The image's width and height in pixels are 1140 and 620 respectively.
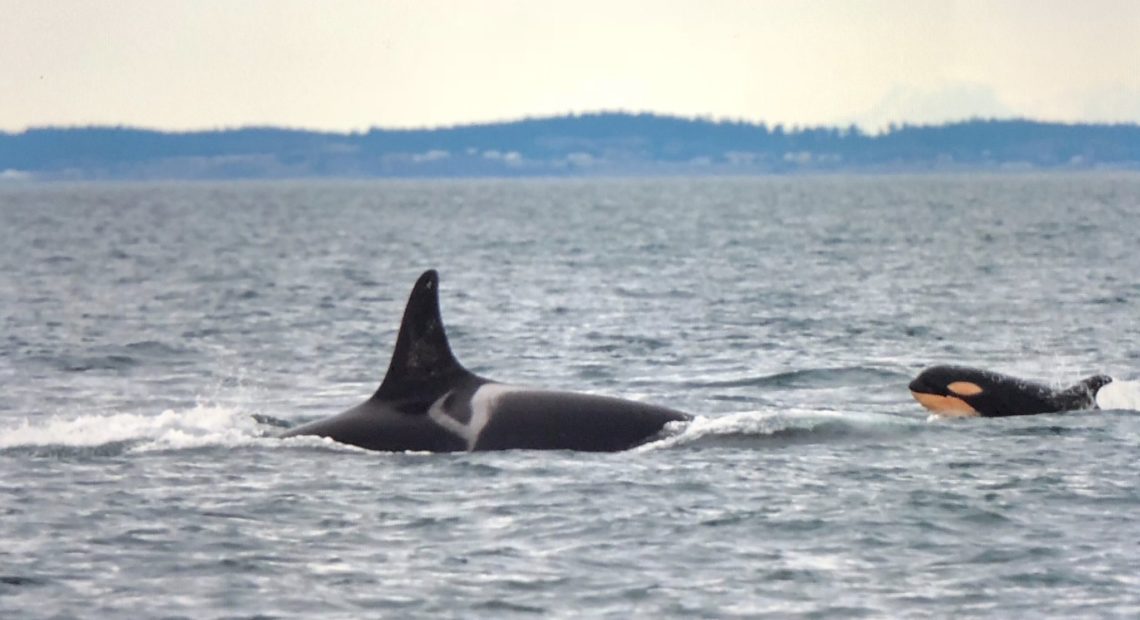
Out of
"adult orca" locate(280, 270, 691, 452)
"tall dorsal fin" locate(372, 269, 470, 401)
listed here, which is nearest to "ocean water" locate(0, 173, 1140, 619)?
"adult orca" locate(280, 270, 691, 452)

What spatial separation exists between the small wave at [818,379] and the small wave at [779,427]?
15.0 ft

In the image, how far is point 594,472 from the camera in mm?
16531

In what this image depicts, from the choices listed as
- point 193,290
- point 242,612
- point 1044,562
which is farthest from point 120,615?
point 193,290

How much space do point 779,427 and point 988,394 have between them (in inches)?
116

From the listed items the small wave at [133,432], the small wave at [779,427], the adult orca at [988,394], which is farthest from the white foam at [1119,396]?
the small wave at [133,432]

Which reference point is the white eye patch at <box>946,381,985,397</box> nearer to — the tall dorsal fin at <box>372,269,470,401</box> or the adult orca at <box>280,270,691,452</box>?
the adult orca at <box>280,270,691,452</box>

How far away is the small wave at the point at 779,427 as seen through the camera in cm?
1820

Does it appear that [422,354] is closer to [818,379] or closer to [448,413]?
[448,413]

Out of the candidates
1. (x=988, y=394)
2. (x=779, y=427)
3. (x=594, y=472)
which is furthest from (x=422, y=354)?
(x=988, y=394)

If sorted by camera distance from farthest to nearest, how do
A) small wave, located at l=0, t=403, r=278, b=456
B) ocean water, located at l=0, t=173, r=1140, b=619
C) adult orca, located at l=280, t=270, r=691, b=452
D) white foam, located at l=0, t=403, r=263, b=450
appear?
white foam, located at l=0, t=403, r=263, b=450
small wave, located at l=0, t=403, r=278, b=456
adult orca, located at l=280, t=270, r=691, b=452
ocean water, located at l=0, t=173, r=1140, b=619

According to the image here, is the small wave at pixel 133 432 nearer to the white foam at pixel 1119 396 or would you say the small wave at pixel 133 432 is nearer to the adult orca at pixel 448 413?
the adult orca at pixel 448 413

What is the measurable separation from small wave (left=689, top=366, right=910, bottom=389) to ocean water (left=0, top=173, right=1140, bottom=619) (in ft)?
0.31

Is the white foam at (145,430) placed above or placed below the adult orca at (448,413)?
below

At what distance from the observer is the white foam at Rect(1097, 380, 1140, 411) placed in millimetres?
21156
